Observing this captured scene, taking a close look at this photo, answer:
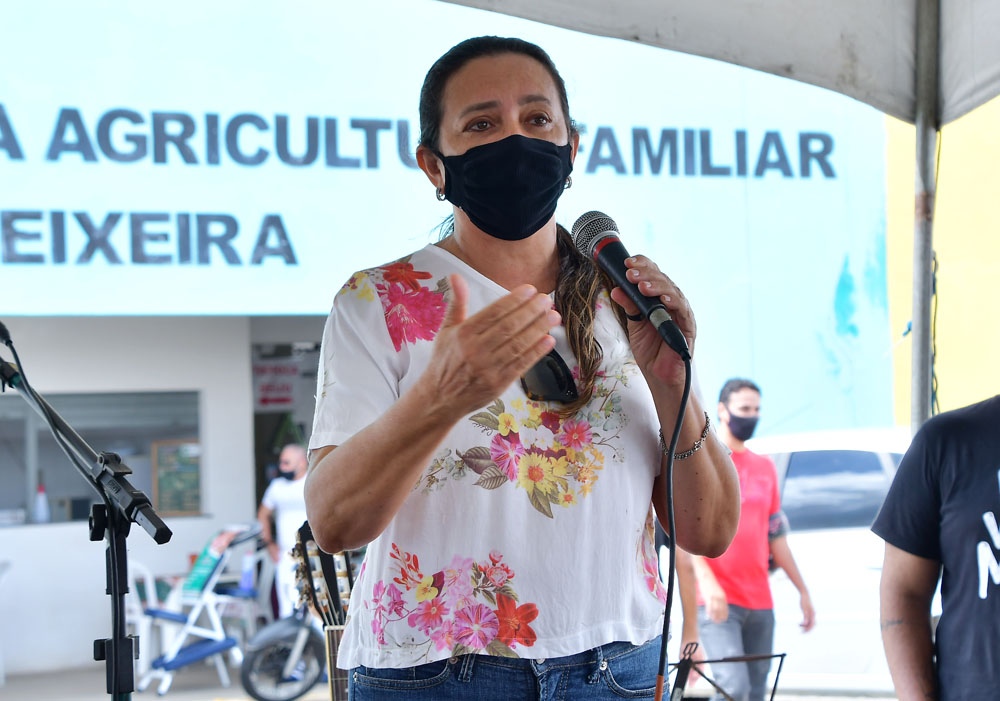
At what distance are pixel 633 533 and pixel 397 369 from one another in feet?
1.21

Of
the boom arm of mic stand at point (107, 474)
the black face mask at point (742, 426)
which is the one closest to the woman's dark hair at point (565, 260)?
the boom arm of mic stand at point (107, 474)

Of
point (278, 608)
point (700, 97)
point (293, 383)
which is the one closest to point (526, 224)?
point (700, 97)

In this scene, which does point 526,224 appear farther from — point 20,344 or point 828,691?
point 20,344

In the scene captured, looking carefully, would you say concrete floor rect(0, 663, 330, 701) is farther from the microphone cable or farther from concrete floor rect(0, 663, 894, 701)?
the microphone cable

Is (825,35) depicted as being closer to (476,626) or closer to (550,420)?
(550,420)

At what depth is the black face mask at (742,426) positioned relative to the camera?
4.84 m

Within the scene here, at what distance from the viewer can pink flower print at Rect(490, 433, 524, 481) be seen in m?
1.19

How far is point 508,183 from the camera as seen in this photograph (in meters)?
1.33

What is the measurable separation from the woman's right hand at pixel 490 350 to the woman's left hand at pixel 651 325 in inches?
9.1

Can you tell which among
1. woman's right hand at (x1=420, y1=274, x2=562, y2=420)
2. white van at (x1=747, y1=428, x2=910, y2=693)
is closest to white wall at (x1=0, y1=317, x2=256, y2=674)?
white van at (x1=747, y1=428, x2=910, y2=693)

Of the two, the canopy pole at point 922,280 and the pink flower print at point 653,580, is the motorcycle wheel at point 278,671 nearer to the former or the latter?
the canopy pole at point 922,280

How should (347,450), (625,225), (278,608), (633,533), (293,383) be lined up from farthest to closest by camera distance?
(293,383) < (278,608) < (625,225) < (633,533) < (347,450)

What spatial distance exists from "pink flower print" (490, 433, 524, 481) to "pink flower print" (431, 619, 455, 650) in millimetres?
190

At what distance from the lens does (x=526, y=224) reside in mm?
1353
